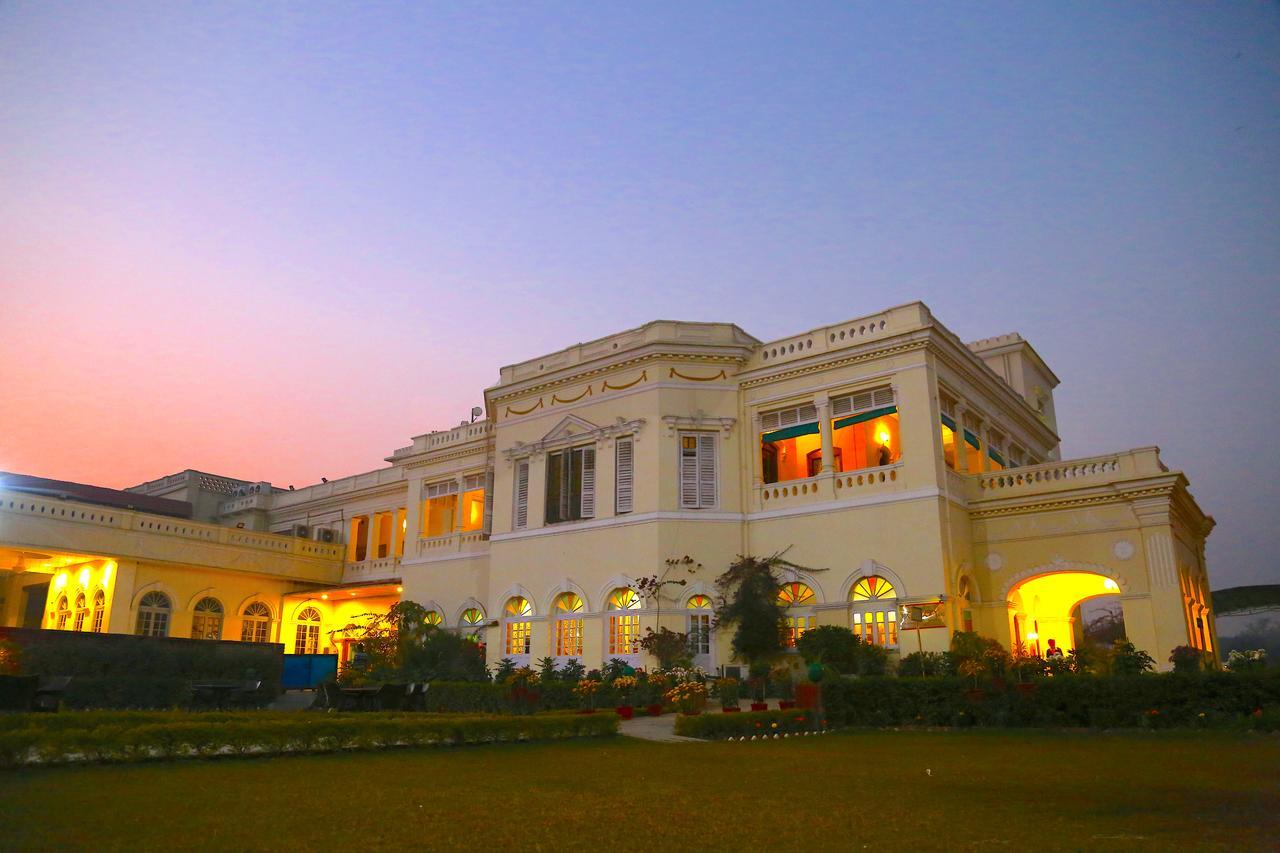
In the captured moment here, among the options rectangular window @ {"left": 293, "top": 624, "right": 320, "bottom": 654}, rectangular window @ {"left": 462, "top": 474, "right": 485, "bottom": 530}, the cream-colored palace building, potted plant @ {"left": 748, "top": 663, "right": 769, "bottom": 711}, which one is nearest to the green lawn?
potted plant @ {"left": 748, "top": 663, "right": 769, "bottom": 711}

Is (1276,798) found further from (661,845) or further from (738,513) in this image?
(738,513)

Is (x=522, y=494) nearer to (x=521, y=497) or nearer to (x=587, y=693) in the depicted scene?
(x=521, y=497)

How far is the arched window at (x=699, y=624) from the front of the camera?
2223 cm

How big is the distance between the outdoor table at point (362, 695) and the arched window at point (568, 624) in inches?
263

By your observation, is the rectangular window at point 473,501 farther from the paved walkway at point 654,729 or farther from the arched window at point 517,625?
the paved walkway at point 654,729

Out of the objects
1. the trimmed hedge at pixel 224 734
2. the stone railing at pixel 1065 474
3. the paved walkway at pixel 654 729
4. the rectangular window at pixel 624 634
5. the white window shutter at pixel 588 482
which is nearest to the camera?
the trimmed hedge at pixel 224 734

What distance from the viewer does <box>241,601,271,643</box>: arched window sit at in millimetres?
33250

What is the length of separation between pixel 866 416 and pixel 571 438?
8.15m

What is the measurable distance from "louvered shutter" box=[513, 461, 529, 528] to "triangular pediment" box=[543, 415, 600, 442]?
4.23 feet

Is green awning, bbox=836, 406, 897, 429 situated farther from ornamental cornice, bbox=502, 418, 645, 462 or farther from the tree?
ornamental cornice, bbox=502, 418, 645, 462

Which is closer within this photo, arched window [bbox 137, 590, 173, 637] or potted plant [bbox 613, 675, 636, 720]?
potted plant [bbox 613, 675, 636, 720]

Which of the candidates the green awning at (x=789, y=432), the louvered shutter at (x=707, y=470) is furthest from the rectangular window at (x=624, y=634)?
the green awning at (x=789, y=432)

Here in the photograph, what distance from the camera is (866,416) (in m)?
22.3

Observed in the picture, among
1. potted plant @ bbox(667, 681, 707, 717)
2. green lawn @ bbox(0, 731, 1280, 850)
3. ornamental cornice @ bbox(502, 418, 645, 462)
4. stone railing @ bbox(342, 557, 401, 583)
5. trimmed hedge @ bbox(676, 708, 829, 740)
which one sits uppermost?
ornamental cornice @ bbox(502, 418, 645, 462)
